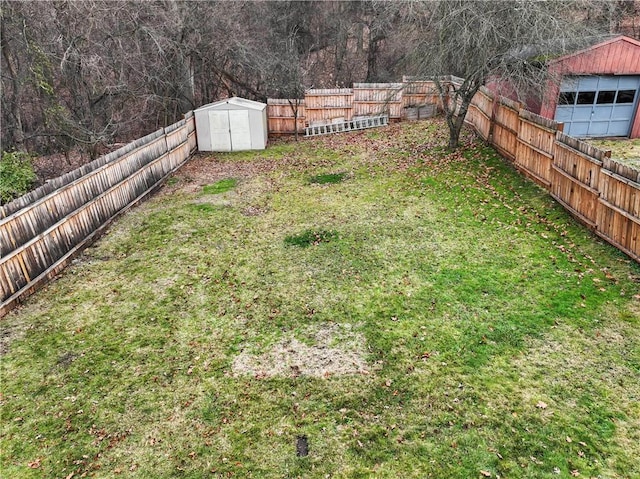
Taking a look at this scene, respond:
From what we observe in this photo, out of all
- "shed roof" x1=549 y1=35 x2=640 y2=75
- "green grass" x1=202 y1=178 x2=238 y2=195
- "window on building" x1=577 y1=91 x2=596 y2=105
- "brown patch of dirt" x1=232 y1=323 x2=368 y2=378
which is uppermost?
"shed roof" x1=549 y1=35 x2=640 y2=75

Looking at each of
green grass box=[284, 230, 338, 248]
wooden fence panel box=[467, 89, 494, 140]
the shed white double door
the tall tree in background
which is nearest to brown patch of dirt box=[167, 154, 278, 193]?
the shed white double door

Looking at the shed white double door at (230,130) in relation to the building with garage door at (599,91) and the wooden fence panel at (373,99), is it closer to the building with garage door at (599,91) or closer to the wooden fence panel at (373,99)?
the wooden fence panel at (373,99)

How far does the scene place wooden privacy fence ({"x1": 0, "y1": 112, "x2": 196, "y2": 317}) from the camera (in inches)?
300

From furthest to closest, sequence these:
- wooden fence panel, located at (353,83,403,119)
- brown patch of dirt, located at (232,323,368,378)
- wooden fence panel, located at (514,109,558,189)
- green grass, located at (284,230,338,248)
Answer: wooden fence panel, located at (353,83,403,119), wooden fence panel, located at (514,109,558,189), green grass, located at (284,230,338,248), brown patch of dirt, located at (232,323,368,378)

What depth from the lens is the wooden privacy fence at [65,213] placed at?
763cm

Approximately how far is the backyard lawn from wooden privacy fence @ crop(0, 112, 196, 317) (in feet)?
1.21

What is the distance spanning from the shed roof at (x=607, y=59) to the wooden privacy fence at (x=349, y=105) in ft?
21.5

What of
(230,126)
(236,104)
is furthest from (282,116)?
(230,126)

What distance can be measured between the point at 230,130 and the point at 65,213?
981 centimetres

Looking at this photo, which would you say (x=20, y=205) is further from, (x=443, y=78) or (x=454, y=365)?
(x=443, y=78)

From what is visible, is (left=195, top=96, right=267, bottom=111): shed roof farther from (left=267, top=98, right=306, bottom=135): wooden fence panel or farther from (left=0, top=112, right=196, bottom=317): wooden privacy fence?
(left=0, top=112, right=196, bottom=317): wooden privacy fence

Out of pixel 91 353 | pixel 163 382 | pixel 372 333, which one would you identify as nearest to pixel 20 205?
pixel 91 353

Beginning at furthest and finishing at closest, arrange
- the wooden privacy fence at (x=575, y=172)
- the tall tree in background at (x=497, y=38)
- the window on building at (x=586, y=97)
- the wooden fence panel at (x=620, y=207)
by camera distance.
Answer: the window on building at (x=586, y=97)
the tall tree in background at (x=497, y=38)
the wooden privacy fence at (x=575, y=172)
the wooden fence panel at (x=620, y=207)

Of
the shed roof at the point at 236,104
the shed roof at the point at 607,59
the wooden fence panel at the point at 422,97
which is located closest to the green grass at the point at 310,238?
the shed roof at the point at 236,104
